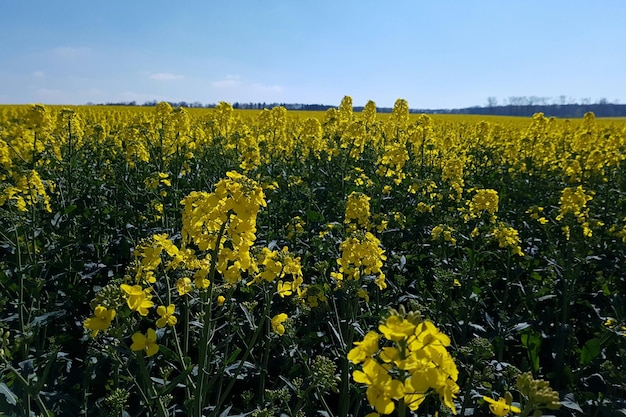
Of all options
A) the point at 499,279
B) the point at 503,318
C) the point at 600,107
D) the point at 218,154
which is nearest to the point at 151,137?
the point at 218,154

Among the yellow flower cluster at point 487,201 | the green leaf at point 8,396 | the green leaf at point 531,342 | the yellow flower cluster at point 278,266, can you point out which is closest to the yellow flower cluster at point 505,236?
the yellow flower cluster at point 487,201

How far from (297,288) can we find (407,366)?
4.77ft

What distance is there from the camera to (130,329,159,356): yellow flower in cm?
151

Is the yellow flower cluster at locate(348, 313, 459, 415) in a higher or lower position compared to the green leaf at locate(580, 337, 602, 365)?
higher

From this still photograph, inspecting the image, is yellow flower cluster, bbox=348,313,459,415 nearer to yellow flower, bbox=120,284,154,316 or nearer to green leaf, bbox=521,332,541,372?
yellow flower, bbox=120,284,154,316

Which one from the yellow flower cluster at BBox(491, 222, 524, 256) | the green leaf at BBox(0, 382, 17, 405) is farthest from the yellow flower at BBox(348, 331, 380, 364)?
the yellow flower cluster at BBox(491, 222, 524, 256)

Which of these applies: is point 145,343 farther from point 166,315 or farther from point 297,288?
point 297,288

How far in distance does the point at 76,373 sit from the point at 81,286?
1.27 metres

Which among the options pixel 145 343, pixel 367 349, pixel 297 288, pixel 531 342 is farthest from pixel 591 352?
pixel 145 343

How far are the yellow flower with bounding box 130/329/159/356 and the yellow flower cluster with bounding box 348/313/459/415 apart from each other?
751 millimetres

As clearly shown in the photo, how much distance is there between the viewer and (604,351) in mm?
3355

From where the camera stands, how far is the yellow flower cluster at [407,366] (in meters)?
1.05

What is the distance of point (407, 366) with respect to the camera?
1041 mm

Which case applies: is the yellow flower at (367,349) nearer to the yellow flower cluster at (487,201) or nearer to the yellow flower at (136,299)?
the yellow flower at (136,299)
